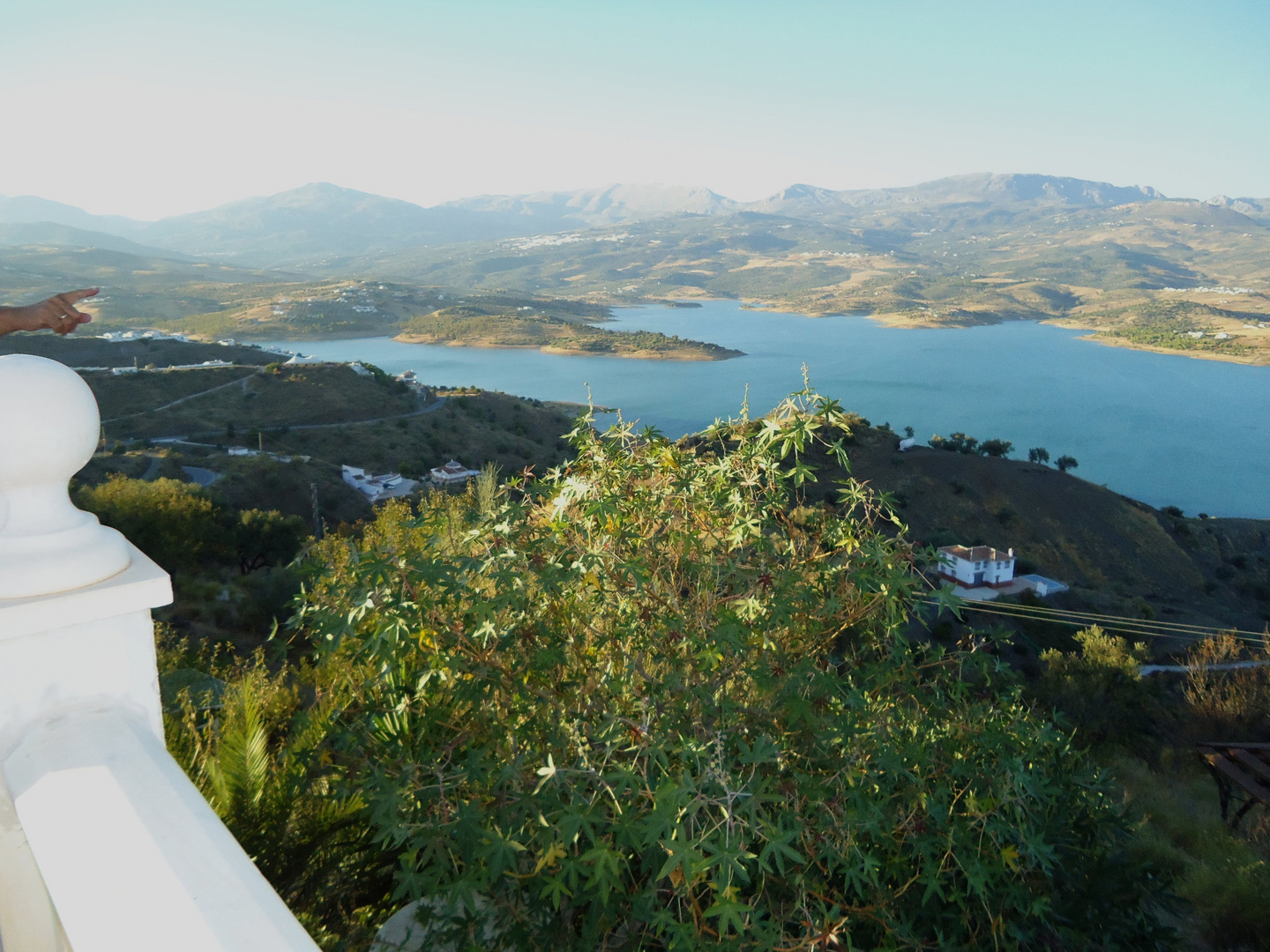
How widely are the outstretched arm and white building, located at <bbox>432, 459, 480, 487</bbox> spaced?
2479 cm

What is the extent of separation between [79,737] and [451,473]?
27677 mm

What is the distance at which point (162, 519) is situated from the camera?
12.9 metres

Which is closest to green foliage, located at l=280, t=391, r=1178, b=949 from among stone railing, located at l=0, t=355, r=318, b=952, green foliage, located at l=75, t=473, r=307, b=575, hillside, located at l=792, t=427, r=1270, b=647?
stone railing, located at l=0, t=355, r=318, b=952

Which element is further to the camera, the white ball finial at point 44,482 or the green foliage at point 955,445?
the green foliage at point 955,445

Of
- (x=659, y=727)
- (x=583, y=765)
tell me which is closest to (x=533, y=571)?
(x=659, y=727)

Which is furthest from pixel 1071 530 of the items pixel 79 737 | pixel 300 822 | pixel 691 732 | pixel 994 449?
pixel 79 737

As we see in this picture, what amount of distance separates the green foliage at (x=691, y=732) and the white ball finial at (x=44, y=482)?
80 cm

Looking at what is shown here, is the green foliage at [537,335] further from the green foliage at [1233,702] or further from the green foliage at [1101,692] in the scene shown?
the green foliage at [1233,702]

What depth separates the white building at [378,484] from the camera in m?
24.8

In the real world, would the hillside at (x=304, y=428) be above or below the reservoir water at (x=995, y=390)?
above

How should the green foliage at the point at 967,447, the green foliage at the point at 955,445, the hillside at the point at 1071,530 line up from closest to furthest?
the hillside at the point at 1071,530 → the green foliage at the point at 955,445 → the green foliage at the point at 967,447

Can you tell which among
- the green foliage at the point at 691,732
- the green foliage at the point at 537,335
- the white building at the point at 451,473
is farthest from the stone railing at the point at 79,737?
the green foliage at the point at 537,335

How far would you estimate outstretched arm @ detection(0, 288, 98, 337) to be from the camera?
109 centimetres

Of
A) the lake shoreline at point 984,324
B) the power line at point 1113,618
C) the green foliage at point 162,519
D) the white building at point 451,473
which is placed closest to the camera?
the green foliage at point 162,519
